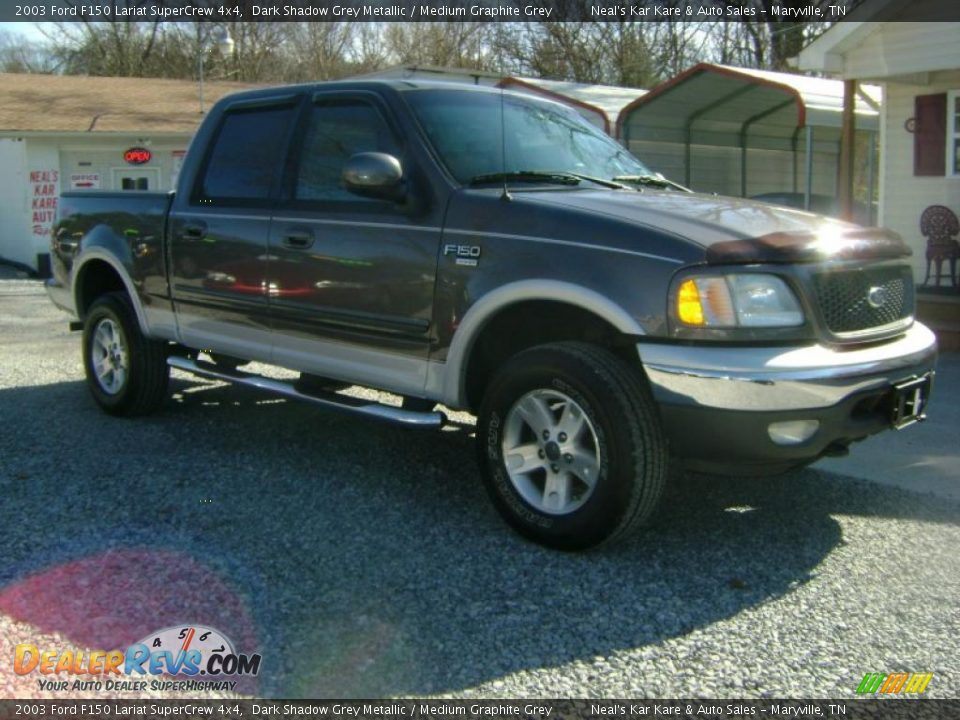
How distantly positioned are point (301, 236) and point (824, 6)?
27745mm

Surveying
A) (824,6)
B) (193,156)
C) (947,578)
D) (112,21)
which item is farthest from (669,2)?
(947,578)

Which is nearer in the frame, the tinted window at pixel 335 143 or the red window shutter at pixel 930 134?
the tinted window at pixel 335 143

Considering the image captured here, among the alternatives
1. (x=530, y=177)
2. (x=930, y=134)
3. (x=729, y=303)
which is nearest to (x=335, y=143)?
(x=530, y=177)

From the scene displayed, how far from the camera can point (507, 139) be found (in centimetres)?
520

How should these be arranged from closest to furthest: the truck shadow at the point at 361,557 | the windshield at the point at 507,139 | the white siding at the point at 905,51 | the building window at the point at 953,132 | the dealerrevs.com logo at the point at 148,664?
1. the dealerrevs.com logo at the point at 148,664
2. the truck shadow at the point at 361,557
3. the windshield at the point at 507,139
4. the white siding at the point at 905,51
5. the building window at the point at 953,132

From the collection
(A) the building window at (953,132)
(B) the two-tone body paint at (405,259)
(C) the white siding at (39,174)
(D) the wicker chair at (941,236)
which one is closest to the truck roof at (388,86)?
(B) the two-tone body paint at (405,259)

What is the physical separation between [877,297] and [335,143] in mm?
2764

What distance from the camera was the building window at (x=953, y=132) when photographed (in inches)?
479

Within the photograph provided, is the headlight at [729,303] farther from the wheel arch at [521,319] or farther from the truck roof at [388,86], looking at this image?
the truck roof at [388,86]

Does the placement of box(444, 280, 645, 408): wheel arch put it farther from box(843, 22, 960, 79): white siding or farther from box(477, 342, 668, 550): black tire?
box(843, 22, 960, 79): white siding

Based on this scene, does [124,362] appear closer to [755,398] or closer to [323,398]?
[323,398]

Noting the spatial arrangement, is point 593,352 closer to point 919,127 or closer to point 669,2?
point 919,127

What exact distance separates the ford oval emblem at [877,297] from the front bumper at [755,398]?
0.99 feet

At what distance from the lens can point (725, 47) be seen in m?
33.9
